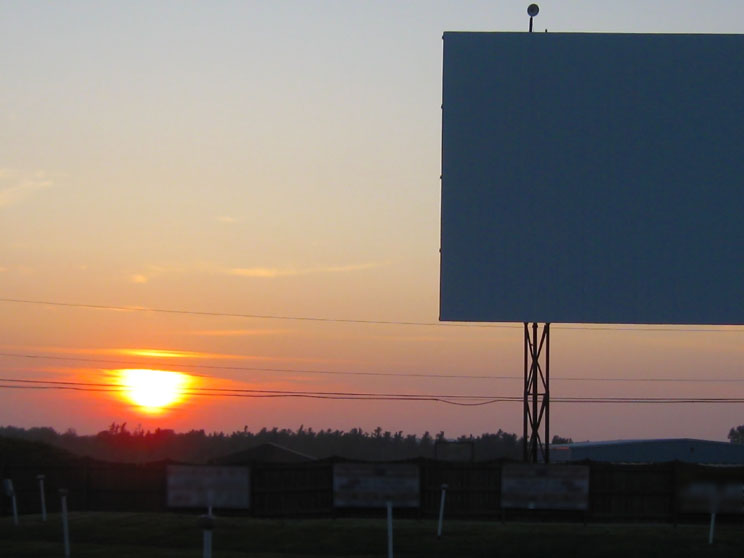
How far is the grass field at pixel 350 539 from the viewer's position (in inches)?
1021

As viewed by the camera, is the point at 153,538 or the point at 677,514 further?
the point at 677,514

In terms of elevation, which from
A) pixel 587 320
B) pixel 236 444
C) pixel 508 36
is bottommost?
pixel 236 444

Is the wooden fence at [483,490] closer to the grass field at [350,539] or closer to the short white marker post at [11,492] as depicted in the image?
the grass field at [350,539]

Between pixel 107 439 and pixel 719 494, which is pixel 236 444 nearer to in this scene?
pixel 107 439

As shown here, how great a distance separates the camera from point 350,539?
1089 inches

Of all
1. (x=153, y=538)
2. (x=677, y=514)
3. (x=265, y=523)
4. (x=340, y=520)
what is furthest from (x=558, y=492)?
(x=153, y=538)

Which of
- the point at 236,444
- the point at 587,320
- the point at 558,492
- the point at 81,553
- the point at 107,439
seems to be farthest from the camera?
the point at 236,444

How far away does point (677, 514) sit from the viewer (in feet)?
100

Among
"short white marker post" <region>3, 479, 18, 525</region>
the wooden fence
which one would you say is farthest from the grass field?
the wooden fence

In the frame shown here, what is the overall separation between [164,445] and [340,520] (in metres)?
73.9

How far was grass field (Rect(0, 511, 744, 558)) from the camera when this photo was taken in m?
25.9

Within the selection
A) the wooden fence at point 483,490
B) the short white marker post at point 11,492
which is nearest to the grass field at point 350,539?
the short white marker post at point 11,492

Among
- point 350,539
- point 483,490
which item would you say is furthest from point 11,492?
point 483,490

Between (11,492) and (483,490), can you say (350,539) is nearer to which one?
(483,490)
